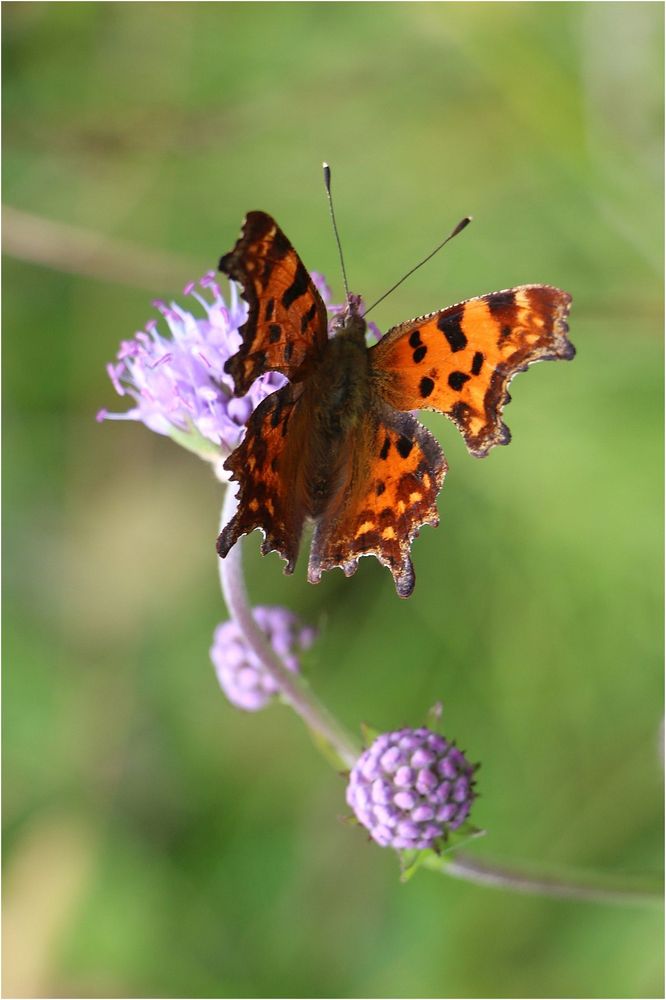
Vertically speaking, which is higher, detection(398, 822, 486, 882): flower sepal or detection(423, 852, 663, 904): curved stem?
detection(398, 822, 486, 882): flower sepal

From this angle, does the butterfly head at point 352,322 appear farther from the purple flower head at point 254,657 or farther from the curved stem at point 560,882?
the curved stem at point 560,882

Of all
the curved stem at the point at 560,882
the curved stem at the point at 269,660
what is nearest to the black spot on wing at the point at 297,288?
the curved stem at the point at 269,660

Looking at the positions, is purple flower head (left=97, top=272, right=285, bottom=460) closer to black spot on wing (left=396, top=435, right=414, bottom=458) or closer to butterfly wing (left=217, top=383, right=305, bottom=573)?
butterfly wing (left=217, top=383, right=305, bottom=573)

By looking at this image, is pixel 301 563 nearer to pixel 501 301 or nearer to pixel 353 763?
pixel 353 763

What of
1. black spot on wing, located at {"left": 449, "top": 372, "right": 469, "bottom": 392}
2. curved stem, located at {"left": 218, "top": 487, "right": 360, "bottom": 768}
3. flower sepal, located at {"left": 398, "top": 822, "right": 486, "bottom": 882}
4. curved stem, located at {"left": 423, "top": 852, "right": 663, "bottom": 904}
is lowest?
curved stem, located at {"left": 423, "top": 852, "right": 663, "bottom": 904}

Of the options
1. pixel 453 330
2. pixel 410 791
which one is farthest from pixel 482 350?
pixel 410 791

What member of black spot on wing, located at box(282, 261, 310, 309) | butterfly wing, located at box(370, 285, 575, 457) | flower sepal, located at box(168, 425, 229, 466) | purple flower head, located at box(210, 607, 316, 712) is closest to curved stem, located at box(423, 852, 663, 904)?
purple flower head, located at box(210, 607, 316, 712)
